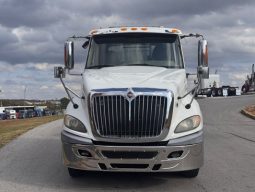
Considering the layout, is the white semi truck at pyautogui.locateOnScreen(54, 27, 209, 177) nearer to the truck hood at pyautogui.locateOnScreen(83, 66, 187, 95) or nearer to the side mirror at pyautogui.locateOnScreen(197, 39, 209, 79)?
the truck hood at pyautogui.locateOnScreen(83, 66, 187, 95)

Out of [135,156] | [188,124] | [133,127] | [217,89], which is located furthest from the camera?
[217,89]

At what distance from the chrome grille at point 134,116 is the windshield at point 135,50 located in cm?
185

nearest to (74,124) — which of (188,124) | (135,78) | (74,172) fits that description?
(74,172)

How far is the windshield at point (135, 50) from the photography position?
8914 mm

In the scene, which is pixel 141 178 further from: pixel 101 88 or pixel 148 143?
pixel 101 88

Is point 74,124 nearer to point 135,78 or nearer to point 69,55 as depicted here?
point 135,78

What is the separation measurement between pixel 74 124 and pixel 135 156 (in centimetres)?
110

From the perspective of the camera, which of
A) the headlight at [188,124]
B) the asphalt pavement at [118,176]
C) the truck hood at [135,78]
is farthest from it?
the asphalt pavement at [118,176]

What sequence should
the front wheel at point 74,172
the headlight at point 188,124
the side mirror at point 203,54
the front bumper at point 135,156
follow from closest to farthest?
1. the front bumper at point 135,156
2. the headlight at point 188,124
3. the front wheel at point 74,172
4. the side mirror at point 203,54

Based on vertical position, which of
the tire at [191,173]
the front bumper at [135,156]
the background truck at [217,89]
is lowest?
the background truck at [217,89]

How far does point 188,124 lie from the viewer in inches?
289

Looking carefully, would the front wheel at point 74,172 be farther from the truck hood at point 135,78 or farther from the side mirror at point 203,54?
the side mirror at point 203,54

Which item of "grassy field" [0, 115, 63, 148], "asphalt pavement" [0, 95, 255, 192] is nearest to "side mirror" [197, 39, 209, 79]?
"asphalt pavement" [0, 95, 255, 192]

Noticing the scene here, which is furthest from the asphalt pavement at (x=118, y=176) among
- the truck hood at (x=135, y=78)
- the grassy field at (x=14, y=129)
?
the grassy field at (x=14, y=129)
